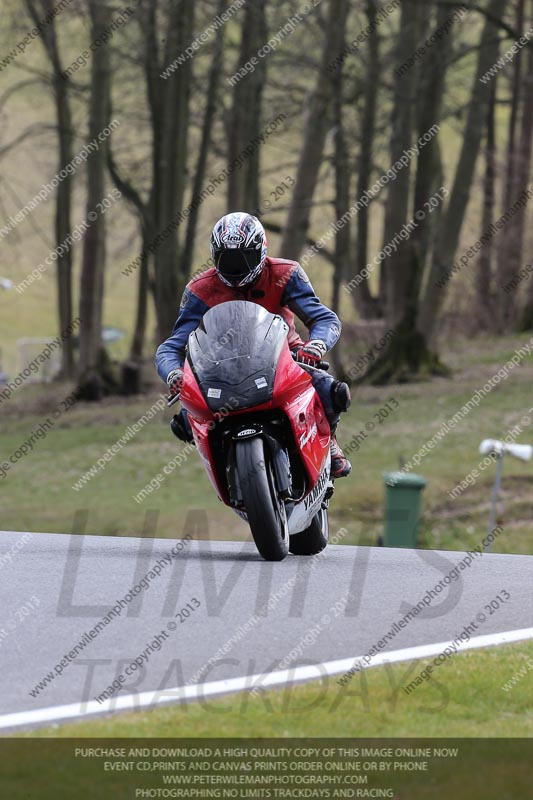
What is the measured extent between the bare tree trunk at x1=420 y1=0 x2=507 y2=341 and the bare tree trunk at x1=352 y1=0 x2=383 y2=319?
8.47 ft

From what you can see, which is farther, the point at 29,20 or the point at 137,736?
the point at 29,20

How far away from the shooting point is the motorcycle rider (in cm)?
818

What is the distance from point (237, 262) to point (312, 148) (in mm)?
19372

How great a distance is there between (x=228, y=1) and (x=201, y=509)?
15.2 metres

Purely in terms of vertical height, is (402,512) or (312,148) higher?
(402,512)

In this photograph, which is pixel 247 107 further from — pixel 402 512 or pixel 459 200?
pixel 402 512

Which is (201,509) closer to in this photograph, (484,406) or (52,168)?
(484,406)

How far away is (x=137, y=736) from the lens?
488 cm

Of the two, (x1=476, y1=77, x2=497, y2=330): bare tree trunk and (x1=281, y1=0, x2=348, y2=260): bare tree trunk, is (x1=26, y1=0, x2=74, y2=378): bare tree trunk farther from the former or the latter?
(x1=476, y1=77, x2=497, y2=330): bare tree trunk

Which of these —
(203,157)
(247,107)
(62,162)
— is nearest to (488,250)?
(203,157)

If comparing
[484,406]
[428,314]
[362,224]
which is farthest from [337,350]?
[362,224]

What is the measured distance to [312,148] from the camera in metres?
27.1

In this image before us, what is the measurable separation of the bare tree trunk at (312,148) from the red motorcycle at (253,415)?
18.9 meters

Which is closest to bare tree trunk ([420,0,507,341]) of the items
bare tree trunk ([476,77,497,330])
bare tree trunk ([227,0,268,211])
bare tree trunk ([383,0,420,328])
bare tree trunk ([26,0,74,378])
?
bare tree trunk ([383,0,420,328])
